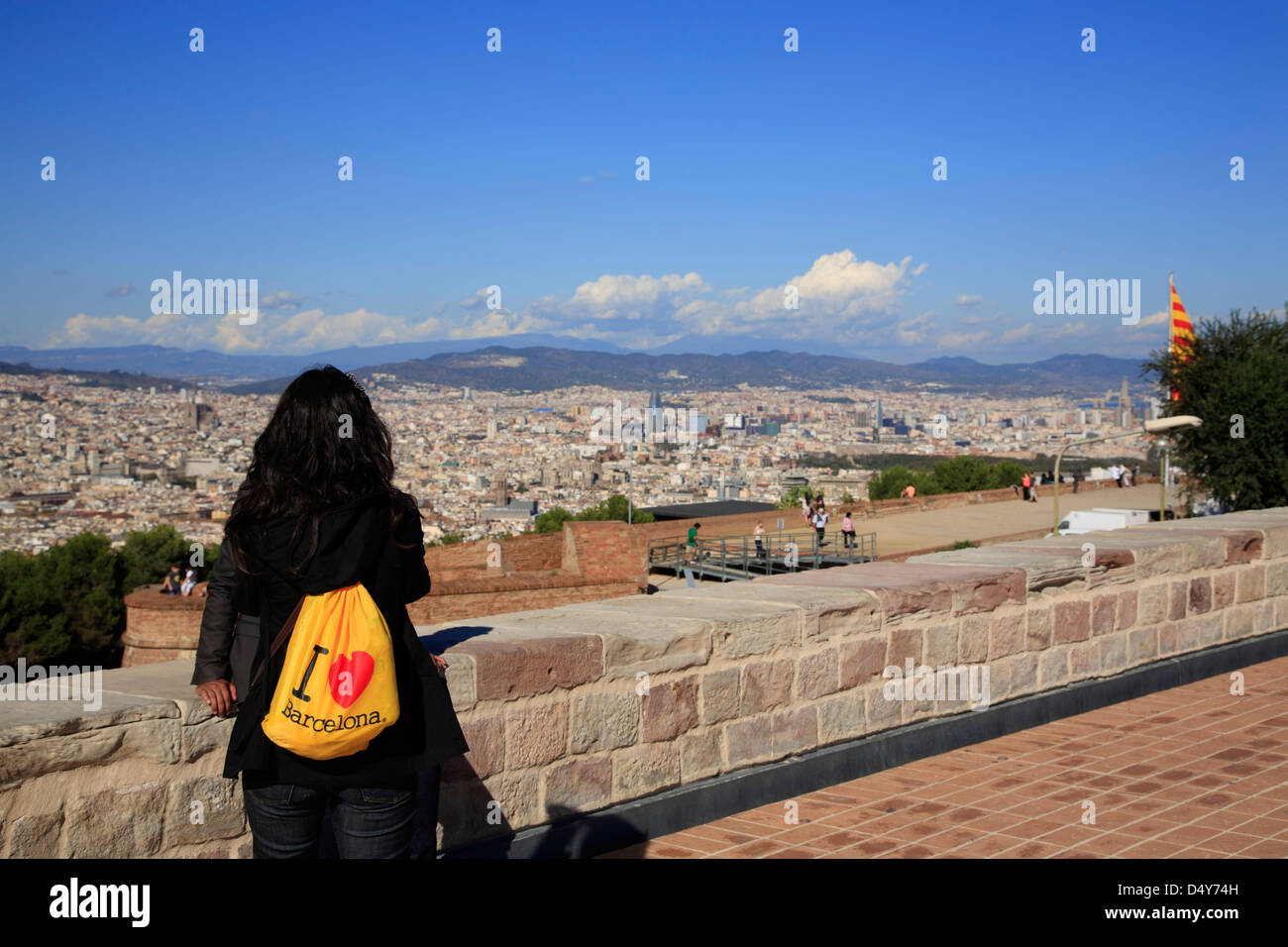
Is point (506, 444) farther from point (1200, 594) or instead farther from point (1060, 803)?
point (1060, 803)

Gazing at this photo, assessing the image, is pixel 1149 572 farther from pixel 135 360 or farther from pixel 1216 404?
pixel 135 360

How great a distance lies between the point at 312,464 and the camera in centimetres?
233

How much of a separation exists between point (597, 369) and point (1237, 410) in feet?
248

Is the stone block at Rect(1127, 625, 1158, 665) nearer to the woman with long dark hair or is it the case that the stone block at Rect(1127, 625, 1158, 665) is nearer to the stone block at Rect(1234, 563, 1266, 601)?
the stone block at Rect(1234, 563, 1266, 601)

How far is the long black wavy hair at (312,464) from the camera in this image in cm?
229

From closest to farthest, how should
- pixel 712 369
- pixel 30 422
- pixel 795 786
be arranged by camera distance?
1. pixel 795 786
2. pixel 30 422
3. pixel 712 369

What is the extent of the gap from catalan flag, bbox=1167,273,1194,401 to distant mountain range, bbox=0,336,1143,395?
3810 cm

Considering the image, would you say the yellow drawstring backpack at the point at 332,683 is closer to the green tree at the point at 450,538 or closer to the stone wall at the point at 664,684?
the stone wall at the point at 664,684

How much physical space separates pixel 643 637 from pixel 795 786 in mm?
926

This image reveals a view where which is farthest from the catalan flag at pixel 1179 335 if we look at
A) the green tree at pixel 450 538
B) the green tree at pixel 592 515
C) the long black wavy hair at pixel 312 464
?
the long black wavy hair at pixel 312 464

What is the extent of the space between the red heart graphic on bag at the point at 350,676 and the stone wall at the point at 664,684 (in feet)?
1.76
